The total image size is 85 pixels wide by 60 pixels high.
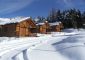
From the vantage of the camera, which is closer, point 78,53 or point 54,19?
point 78,53

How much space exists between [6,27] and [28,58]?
37741mm

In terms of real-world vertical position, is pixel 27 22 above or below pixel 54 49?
above

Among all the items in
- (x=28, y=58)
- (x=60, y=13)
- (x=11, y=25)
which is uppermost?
(x=60, y=13)

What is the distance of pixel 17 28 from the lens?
1790 inches

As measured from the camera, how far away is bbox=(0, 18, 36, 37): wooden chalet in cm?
4506

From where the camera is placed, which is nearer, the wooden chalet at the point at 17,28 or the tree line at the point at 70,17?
the wooden chalet at the point at 17,28

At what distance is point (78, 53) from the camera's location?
8.44 meters

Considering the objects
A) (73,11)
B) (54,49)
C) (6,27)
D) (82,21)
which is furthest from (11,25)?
(73,11)

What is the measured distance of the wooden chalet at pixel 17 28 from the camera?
45062mm

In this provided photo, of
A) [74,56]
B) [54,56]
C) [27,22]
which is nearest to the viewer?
[74,56]

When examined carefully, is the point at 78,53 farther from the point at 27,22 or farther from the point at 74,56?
the point at 27,22

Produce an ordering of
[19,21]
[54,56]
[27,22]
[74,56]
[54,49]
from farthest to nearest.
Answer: [27,22] < [19,21] < [54,49] < [54,56] < [74,56]

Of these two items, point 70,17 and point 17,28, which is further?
point 70,17

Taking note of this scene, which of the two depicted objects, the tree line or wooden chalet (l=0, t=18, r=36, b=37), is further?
the tree line
